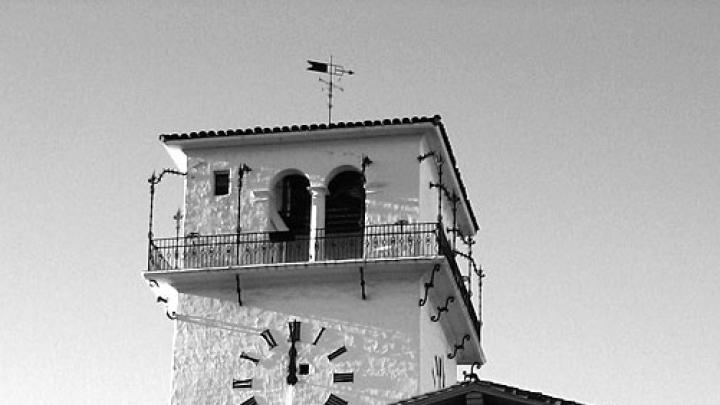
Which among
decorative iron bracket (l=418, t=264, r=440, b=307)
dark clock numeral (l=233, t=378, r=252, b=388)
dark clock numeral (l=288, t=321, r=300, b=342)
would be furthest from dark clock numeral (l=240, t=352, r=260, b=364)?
decorative iron bracket (l=418, t=264, r=440, b=307)

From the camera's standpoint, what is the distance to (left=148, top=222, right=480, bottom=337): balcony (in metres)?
47.5

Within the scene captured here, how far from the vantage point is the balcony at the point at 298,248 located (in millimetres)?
47531

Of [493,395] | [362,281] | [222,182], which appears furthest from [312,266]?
[493,395]

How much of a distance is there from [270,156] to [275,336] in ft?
11.8

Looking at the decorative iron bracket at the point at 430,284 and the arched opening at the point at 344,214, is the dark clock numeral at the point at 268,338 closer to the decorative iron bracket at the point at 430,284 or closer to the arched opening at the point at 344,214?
the arched opening at the point at 344,214

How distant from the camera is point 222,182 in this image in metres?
49.4

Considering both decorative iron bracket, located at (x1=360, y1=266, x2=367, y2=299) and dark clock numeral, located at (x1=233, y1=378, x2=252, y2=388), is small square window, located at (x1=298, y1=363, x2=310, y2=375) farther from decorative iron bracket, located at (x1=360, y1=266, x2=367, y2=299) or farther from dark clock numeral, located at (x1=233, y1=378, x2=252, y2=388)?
decorative iron bracket, located at (x1=360, y1=266, x2=367, y2=299)

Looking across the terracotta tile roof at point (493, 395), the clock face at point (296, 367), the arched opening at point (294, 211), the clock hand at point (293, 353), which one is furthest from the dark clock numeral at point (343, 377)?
the terracotta tile roof at point (493, 395)

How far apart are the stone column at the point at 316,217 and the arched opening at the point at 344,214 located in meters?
0.16

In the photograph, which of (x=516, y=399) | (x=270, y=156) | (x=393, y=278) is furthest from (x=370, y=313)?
(x=516, y=399)

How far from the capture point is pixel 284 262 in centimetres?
4819

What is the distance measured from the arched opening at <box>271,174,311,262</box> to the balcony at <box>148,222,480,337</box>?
2 cm

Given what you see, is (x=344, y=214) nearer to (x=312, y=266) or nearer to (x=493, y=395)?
(x=312, y=266)

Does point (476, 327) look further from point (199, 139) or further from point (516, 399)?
point (516, 399)
